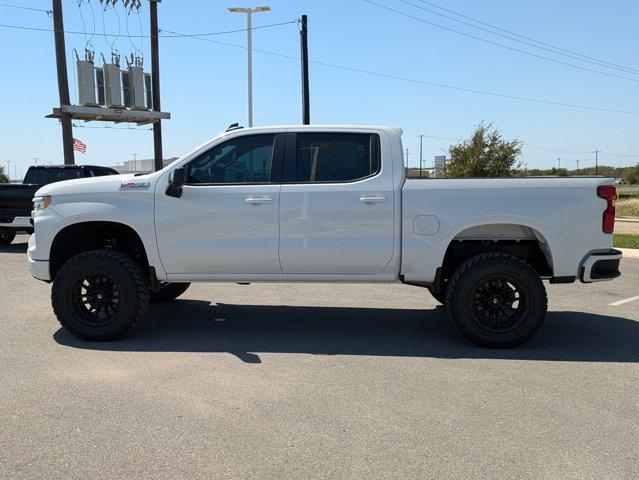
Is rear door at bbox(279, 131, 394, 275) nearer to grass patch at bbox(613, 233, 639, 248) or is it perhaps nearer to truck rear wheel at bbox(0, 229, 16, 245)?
grass patch at bbox(613, 233, 639, 248)

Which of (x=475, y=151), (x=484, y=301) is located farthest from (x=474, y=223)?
(x=475, y=151)

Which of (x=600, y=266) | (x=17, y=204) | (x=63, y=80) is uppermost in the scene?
(x=63, y=80)

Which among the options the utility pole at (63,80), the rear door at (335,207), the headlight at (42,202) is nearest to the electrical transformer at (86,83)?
the utility pole at (63,80)

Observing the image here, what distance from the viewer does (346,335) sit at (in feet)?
19.7

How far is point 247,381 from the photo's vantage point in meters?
4.60

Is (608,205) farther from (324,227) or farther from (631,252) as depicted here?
(631,252)

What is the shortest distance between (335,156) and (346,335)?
1851 millimetres

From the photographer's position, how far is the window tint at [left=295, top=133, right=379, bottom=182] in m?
5.67

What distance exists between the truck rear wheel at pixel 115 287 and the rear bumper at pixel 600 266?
4.26 meters

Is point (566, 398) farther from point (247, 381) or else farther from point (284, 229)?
point (284, 229)

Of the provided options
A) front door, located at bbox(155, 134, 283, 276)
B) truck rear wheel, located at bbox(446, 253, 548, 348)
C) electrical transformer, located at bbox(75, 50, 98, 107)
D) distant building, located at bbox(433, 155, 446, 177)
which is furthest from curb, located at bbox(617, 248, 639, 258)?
distant building, located at bbox(433, 155, 446, 177)

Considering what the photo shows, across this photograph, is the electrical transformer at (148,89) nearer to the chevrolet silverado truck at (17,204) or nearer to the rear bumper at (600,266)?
the chevrolet silverado truck at (17,204)

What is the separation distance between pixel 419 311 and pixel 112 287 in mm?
3654

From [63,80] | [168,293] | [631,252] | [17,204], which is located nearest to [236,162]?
[168,293]
